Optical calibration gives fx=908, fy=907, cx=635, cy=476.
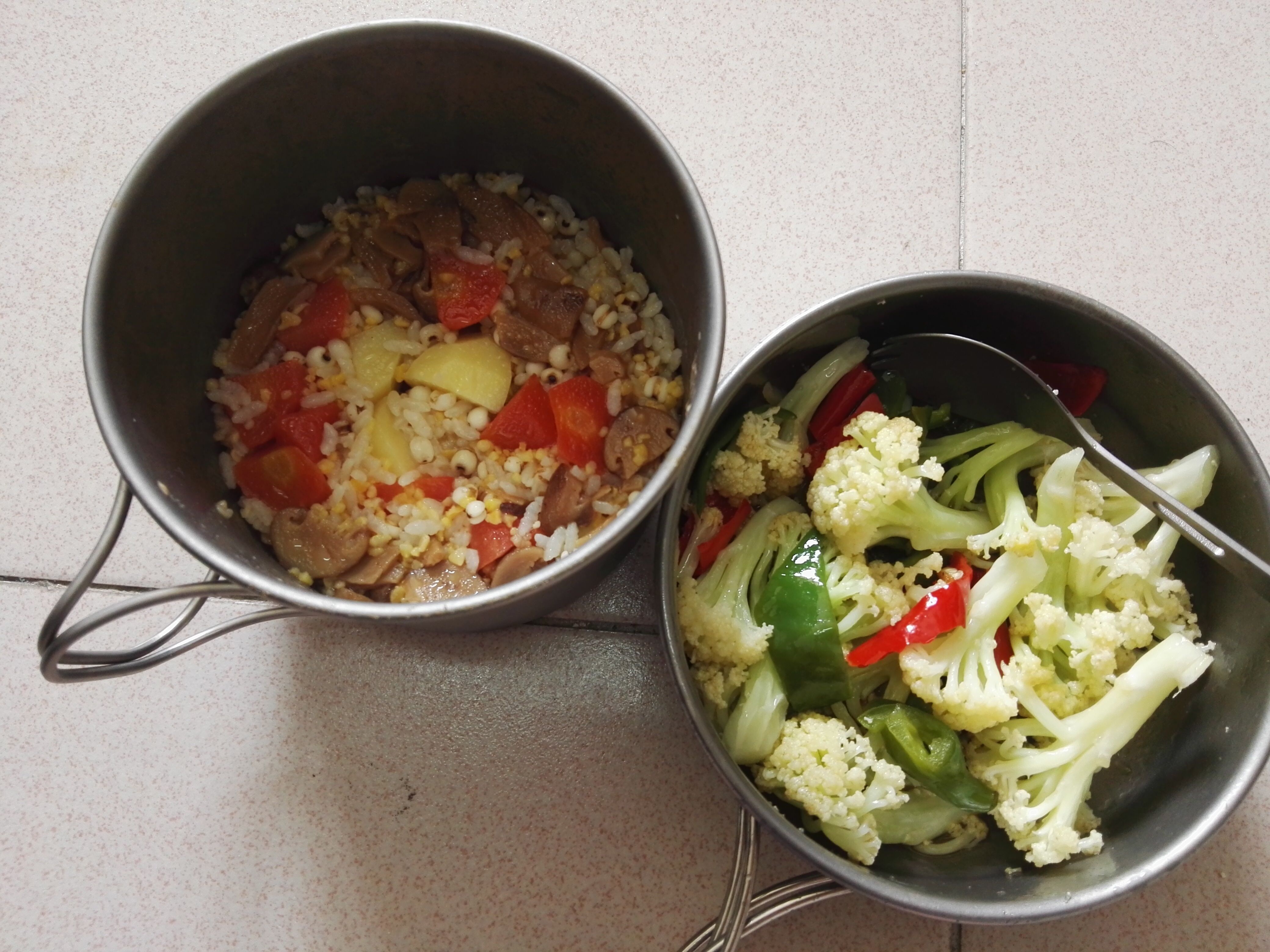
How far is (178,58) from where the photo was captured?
112 cm

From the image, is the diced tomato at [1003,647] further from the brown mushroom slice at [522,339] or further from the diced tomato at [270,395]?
the diced tomato at [270,395]

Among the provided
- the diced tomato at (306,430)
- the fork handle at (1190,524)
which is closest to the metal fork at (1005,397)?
the fork handle at (1190,524)

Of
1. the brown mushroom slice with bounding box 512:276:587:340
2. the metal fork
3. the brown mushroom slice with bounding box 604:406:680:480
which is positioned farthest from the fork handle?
the brown mushroom slice with bounding box 512:276:587:340

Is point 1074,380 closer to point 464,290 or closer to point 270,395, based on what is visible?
point 464,290

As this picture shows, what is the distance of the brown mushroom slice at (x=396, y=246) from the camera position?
0.97 metres

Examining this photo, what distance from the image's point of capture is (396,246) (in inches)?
38.1

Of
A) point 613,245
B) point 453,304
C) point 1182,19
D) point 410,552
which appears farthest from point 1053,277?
point 410,552

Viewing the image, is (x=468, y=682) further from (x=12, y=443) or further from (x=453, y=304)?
(x=12, y=443)

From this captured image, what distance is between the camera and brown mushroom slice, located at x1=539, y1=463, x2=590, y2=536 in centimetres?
88

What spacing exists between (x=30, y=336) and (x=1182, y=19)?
4.86 ft

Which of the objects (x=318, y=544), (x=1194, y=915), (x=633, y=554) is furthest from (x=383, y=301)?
(x=1194, y=915)

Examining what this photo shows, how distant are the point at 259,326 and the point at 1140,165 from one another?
1.06 m

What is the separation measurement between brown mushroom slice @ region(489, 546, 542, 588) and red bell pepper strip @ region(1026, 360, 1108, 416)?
0.54 m

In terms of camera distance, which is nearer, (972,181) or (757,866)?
(757,866)
